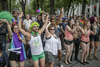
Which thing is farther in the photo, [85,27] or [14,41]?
[85,27]

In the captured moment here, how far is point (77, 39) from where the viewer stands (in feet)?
16.9

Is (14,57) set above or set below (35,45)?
below

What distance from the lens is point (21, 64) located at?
311cm

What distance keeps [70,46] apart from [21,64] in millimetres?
2390

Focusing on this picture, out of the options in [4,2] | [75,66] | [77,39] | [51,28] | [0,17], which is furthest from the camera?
[4,2]

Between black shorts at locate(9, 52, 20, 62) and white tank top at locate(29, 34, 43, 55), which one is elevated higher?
white tank top at locate(29, 34, 43, 55)

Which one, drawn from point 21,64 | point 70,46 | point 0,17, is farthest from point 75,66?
point 0,17

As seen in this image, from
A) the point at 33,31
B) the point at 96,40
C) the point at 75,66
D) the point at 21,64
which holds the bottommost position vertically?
the point at 75,66

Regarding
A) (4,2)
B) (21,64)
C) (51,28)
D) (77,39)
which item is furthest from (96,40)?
(4,2)

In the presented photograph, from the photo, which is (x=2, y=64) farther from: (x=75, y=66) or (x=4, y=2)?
(x=4, y=2)

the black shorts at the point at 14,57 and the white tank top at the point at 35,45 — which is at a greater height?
the white tank top at the point at 35,45

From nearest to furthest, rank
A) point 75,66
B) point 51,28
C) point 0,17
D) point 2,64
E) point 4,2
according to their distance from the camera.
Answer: point 2,64 < point 0,17 < point 51,28 < point 75,66 < point 4,2

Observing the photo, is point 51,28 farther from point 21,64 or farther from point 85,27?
point 85,27

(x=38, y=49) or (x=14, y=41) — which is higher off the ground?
(x=14, y=41)
